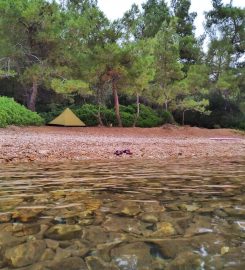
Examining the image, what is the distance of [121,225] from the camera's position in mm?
1910

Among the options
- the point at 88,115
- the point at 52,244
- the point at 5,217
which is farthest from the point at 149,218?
the point at 88,115

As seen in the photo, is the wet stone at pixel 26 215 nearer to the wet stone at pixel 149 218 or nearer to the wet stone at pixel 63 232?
the wet stone at pixel 63 232

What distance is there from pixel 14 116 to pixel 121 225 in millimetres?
16871

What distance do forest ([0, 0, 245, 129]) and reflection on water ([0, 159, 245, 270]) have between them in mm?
15222

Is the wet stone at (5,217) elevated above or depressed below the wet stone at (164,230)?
below

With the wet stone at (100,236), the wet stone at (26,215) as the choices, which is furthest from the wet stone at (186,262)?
the wet stone at (26,215)

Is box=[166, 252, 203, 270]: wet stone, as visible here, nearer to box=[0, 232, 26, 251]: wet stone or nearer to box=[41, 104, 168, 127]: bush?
box=[0, 232, 26, 251]: wet stone

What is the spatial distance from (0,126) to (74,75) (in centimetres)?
645

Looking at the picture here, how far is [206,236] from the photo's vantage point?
1708mm

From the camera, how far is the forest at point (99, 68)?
61.6ft

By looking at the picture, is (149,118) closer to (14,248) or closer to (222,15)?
(222,15)

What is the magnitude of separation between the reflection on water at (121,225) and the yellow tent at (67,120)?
53.9 ft

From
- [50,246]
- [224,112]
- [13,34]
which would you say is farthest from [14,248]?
[224,112]

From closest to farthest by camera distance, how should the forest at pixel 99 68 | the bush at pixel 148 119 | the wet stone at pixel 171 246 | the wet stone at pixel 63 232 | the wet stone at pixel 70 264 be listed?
the wet stone at pixel 70 264, the wet stone at pixel 171 246, the wet stone at pixel 63 232, the forest at pixel 99 68, the bush at pixel 148 119
